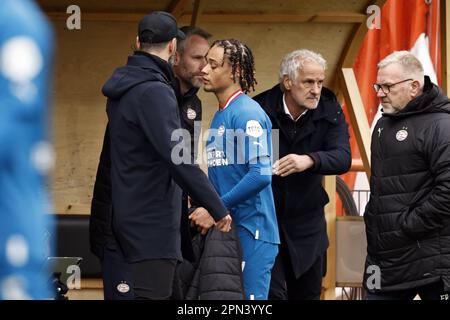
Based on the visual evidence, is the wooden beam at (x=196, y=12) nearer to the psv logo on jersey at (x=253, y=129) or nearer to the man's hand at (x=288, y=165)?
the man's hand at (x=288, y=165)

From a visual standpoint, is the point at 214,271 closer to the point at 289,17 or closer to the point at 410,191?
the point at 410,191

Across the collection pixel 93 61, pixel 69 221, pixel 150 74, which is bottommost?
pixel 69 221

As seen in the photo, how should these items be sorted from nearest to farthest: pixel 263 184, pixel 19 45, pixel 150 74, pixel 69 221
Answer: pixel 19 45
pixel 150 74
pixel 263 184
pixel 69 221

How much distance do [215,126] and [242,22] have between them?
2539 millimetres

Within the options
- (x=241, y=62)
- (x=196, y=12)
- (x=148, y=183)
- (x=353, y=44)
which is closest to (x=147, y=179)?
(x=148, y=183)

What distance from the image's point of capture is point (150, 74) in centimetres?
472

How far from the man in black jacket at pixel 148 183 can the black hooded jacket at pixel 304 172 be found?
1.39 meters

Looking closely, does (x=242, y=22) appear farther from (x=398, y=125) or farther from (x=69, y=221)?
(x=398, y=125)

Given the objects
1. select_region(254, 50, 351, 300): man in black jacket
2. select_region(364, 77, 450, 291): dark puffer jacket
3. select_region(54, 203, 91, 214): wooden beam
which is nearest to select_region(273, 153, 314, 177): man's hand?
select_region(254, 50, 351, 300): man in black jacket

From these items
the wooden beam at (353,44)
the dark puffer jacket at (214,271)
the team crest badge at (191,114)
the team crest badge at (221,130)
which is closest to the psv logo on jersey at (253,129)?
the team crest badge at (221,130)

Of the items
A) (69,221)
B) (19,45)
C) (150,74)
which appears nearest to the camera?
(19,45)

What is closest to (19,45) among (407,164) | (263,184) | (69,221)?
(263,184)

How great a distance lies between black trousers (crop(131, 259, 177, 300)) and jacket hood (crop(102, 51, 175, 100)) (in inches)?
28.9

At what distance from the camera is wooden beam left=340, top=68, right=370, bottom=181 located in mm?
7719
